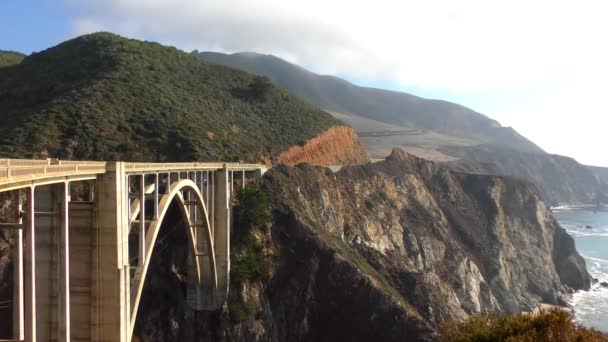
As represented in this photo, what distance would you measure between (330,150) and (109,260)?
48.4 metres

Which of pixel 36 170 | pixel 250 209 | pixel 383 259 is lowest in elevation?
pixel 383 259

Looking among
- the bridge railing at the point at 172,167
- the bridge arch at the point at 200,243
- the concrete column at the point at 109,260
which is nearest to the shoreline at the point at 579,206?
the bridge arch at the point at 200,243

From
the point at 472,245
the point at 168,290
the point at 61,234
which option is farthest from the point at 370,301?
the point at 472,245

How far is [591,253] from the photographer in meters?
95.1

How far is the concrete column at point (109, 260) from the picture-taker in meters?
14.2

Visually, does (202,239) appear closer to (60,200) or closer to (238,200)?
(238,200)

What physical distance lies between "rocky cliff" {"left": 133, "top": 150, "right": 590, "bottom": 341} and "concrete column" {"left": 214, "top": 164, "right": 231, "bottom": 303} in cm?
104

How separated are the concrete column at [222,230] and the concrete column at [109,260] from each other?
17.3 m

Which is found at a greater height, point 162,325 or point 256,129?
point 256,129

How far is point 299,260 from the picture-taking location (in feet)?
120

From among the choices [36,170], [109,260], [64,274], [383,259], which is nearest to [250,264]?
[383,259]

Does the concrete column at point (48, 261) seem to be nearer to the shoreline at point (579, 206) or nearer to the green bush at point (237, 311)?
the green bush at point (237, 311)

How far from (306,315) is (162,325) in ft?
32.5

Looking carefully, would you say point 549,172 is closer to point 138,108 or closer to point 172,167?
point 138,108
